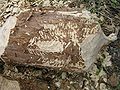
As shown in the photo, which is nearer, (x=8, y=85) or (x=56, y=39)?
(x=56, y=39)

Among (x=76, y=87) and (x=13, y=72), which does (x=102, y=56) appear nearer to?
(x=76, y=87)

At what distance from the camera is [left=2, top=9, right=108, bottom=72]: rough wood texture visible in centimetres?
174

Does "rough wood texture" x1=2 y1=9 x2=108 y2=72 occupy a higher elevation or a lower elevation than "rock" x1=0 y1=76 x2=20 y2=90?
higher

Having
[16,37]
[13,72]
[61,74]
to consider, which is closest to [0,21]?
[16,37]

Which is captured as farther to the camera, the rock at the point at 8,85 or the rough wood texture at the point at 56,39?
the rock at the point at 8,85

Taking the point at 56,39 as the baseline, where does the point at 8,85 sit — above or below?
below

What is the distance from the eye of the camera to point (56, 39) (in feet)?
5.81

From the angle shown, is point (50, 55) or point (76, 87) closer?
point (50, 55)

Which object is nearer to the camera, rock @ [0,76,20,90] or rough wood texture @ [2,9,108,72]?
rough wood texture @ [2,9,108,72]

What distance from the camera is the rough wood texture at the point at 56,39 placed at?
5.71 feet

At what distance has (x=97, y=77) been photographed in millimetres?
1982

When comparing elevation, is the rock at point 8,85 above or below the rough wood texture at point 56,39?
below

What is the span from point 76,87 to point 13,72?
437 millimetres

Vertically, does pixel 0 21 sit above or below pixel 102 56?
above
